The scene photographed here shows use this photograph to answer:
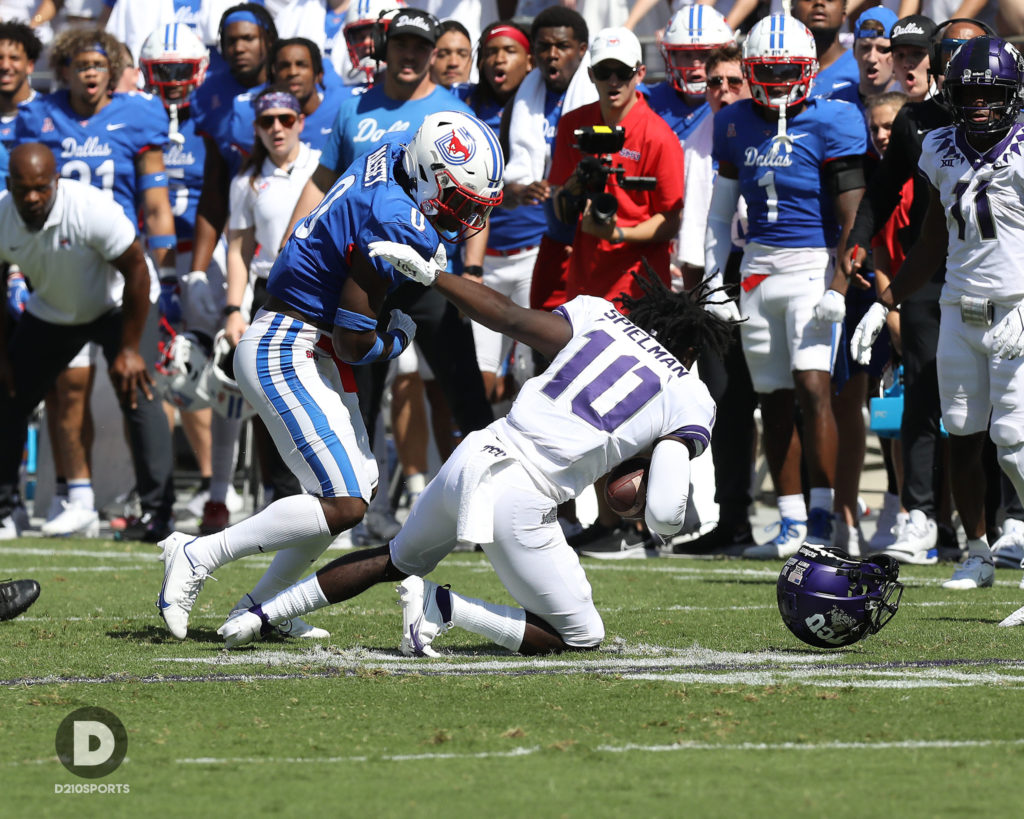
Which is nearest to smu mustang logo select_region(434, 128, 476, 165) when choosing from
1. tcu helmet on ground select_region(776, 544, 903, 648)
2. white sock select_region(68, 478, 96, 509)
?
tcu helmet on ground select_region(776, 544, 903, 648)

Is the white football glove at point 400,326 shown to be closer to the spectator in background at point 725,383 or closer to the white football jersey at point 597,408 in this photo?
the white football jersey at point 597,408

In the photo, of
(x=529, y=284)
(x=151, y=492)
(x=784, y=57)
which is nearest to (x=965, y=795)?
(x=784, y=57)

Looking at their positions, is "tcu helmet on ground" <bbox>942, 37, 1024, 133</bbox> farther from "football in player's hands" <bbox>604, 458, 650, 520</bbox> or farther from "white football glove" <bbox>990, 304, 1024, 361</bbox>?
"football in player's hands" <bbox>604, 458, 650, 520</bbox>

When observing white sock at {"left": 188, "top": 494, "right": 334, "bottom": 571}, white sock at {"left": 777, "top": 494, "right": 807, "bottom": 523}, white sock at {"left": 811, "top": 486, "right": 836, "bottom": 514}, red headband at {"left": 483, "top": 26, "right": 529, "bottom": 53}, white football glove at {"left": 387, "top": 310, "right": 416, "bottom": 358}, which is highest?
red headband at {"left": 483, "top": 26, "right": 529, "bottom": 53}

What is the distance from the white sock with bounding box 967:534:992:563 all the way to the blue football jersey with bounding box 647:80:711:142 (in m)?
3.14

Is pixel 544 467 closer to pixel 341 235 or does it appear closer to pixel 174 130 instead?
pixel 341 235

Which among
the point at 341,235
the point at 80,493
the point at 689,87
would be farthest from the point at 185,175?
the point at 341,235

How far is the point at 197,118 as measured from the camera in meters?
10.1

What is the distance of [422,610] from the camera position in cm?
497

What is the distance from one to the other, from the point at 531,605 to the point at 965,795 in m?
2.05

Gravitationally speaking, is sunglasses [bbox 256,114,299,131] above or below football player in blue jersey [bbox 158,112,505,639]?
above

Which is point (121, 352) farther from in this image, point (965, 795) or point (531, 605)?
point (965, 795)

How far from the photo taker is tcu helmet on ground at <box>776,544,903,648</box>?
16.7 feet

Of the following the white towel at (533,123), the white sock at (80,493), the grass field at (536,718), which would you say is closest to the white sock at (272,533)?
the grass field at (536,718)
